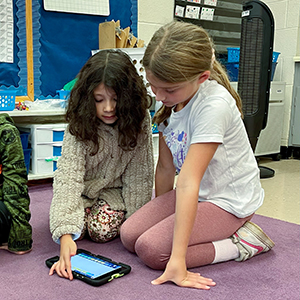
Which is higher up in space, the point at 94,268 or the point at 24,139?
the point at 24,139

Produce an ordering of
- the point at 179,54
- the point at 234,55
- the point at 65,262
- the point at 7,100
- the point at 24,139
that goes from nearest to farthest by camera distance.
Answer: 1. the point at 179,54
2. the point at 65,262
3. the point at 7,100
4. the point at 24,139
5. the point at 234,55

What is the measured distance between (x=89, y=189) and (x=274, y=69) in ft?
7.51

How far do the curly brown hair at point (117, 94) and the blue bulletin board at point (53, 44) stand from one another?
48.8 inches

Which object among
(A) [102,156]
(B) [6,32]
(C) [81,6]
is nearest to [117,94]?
(A) [102,156]

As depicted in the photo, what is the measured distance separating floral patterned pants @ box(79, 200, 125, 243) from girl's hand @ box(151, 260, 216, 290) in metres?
0.36

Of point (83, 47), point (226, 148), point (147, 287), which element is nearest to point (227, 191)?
point (226, 148)

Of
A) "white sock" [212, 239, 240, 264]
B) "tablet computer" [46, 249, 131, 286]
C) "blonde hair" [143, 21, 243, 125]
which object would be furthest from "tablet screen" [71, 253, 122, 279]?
"blonde hair" [143, 21, 243, 125]

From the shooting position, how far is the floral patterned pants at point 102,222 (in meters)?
1.33

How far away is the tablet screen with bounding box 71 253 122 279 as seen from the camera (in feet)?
3.47

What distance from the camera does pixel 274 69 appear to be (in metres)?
3.13

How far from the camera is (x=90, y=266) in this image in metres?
1.09

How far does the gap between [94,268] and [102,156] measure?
1.25 ft

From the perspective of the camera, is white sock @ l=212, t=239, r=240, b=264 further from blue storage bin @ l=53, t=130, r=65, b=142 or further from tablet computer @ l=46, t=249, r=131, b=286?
blue storage bin @ l=53, t=130, r=65, b=142

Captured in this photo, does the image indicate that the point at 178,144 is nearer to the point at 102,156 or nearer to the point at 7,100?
the point at 102,156
